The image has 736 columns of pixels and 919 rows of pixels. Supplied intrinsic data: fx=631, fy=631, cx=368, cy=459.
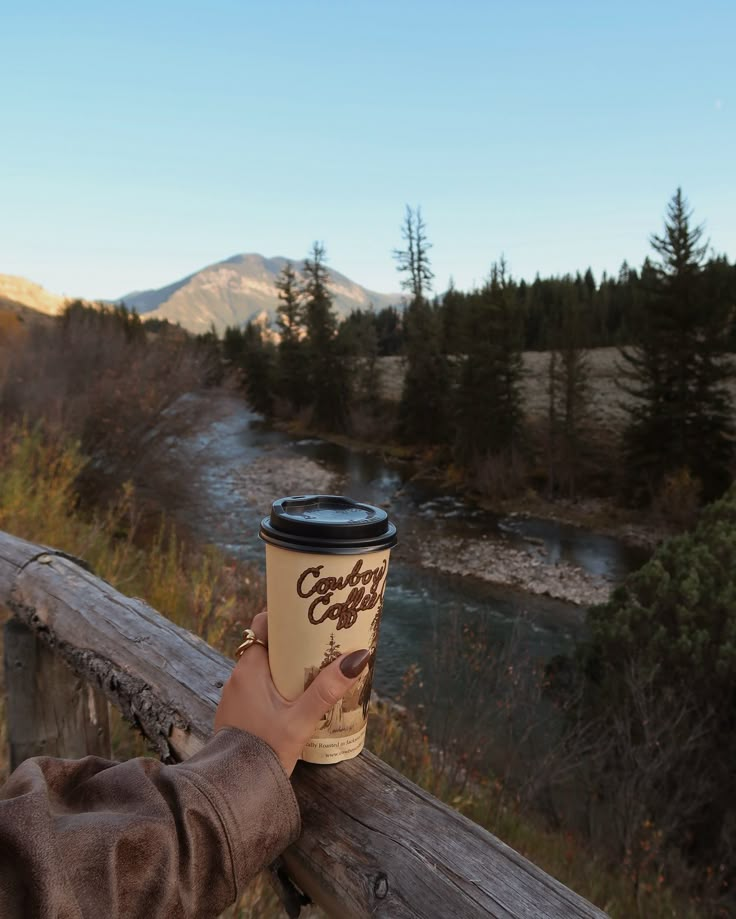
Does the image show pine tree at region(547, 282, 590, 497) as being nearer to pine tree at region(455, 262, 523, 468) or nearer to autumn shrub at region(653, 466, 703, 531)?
pine tree at region(455, 262, 523, 468)

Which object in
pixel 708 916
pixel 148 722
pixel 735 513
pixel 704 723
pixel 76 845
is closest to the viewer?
pixel 76 845

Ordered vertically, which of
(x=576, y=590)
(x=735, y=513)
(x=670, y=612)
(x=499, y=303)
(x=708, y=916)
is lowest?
(x=576, y=590)

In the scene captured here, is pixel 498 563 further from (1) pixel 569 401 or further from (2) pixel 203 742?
(2) pixel 203 742

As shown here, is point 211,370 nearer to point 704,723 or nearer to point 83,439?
point 83,439

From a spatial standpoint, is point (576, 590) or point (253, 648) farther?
point (576, 590)

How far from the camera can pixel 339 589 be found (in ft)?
3.22

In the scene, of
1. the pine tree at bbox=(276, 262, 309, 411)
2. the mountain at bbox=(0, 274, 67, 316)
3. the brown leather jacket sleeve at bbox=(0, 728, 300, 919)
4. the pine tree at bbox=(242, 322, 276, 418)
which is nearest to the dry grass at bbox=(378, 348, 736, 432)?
the pine tree at bbox=(276, 262, 309, 411)

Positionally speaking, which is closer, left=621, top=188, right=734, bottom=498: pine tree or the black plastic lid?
the black plastic lid

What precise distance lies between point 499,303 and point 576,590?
11.7 meters

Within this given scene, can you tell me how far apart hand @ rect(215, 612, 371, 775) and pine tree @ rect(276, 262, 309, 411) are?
105 ft

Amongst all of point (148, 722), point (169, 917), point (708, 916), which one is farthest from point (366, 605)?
point (708, 916)

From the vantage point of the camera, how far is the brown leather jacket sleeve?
2.23 ft

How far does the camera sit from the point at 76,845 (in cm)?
72

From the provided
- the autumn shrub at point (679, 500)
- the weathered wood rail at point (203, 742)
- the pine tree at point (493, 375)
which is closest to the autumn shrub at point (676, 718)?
the weathered wood rail at point (203, 742)
